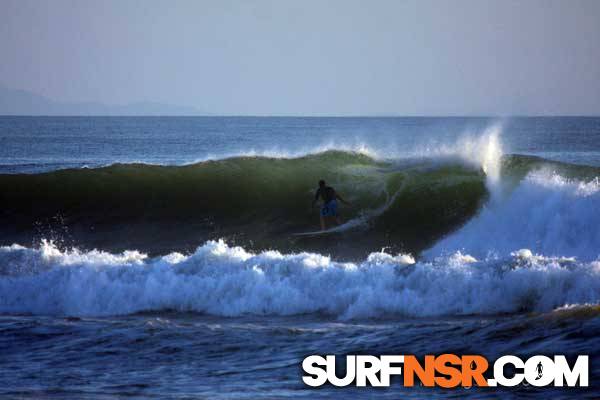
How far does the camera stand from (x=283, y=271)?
49.0ft

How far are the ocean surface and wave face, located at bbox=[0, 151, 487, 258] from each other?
7cm

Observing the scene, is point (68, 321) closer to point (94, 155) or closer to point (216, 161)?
point (216, 161)

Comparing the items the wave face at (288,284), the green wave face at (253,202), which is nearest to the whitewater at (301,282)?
the wave face at (288,284)

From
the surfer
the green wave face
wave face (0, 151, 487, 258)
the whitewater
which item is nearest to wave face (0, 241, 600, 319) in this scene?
the whitewater

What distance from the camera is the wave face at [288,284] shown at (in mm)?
13320

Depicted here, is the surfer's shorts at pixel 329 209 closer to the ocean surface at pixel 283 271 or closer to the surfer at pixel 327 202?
the surfer at pixel 327 202

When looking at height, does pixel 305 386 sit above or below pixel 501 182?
below

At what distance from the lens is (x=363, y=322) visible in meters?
12.8

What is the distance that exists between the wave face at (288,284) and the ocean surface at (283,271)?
1.3 inches

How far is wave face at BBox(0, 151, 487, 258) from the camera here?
20.8m

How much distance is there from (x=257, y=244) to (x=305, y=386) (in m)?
11.3

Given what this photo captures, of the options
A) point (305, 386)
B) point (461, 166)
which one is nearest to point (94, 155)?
point (461, 166)

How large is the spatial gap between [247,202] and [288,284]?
9660 mm

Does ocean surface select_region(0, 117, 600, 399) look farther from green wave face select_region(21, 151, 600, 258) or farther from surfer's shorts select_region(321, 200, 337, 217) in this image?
surfer's shorts select_region(321, 200, 337, 217)
